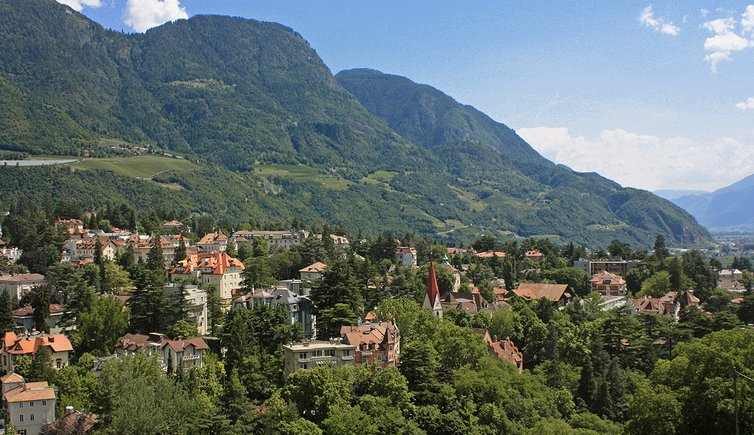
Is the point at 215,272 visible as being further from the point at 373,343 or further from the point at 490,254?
the point at 490,254

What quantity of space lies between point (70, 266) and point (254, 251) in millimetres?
32194

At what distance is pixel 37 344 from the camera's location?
A: 176 feet

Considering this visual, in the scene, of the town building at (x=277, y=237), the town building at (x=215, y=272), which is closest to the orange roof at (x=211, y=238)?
the town building at (x=277, y=237)

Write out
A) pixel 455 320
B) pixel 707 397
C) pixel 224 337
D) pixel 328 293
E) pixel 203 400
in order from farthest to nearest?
1. pixel 455 320
2. pixel 328 293
3. pixel 224 337
4. pixel 203 400
5. pixel 707 397

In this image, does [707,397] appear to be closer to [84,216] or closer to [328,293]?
[328,293]

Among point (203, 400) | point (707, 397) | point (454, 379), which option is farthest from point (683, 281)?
point (203, 400)

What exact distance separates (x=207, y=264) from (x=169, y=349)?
912 inches

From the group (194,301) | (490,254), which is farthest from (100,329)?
(490,254)

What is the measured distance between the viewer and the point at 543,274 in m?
105

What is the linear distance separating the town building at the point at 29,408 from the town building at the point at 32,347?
4.79 m

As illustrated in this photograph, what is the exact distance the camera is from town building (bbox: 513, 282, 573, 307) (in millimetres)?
89312

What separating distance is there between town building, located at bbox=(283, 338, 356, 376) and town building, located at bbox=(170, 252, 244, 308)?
68.4ft

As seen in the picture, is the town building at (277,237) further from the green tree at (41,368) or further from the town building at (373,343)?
the green tree at (41,368)

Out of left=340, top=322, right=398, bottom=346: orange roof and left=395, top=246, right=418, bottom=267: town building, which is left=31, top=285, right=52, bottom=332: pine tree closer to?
left=340, top=322, right=398, bottom=346: orange roof
